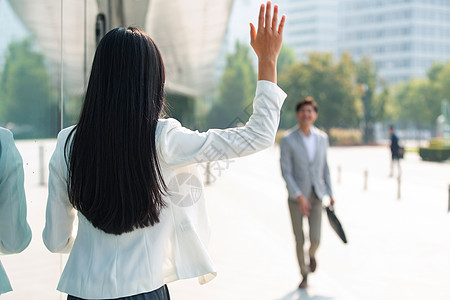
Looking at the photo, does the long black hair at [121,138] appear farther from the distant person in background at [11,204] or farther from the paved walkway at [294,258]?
the paved walkway at [294,258]

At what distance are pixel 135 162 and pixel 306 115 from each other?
3.59 metres

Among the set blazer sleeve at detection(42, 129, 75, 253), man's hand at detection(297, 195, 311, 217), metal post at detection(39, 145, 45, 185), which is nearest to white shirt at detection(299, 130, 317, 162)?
man's hand at detection(297, 195, 311, 217)

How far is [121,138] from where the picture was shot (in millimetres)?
1494

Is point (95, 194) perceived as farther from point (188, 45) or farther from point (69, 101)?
point (188, 45)

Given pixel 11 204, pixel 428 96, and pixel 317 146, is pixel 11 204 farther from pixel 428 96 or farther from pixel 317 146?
pixel 428 96

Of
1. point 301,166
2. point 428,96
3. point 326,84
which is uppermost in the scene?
point 326,84

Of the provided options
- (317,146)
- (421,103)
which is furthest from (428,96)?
(317,146)

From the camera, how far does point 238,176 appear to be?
57.5 feet

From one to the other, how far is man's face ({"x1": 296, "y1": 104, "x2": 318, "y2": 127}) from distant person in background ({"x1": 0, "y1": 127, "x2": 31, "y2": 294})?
3505 mm

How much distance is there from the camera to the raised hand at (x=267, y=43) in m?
1.55

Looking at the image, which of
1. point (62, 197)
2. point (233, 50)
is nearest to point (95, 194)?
point (62, 197)

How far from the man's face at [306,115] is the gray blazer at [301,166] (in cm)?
11

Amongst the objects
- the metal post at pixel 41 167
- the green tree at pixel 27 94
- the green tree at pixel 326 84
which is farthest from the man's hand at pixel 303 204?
the green tree at pixel 326 84

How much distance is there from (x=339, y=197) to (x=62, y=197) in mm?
11142
